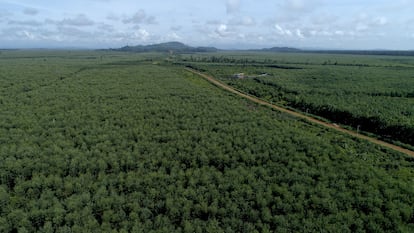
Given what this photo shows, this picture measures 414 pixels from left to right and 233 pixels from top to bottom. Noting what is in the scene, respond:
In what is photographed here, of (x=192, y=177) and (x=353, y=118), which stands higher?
(x=353, y=118)

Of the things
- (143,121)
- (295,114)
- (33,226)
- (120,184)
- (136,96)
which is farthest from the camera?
(136,96)

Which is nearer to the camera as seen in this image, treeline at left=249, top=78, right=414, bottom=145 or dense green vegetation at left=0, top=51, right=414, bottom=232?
dense green vegetation at left=0, top=51, right=414, bottom=232

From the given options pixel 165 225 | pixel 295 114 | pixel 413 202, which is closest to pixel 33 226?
pixel 165 225

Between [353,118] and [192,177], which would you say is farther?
[353,118]

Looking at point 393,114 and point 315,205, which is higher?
point 393,114

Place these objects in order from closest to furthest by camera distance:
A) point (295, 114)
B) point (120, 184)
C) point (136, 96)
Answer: point (120, 184)
point (295, 114)
point (136, 96)

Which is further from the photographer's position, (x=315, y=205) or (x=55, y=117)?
(x=55, y=117)

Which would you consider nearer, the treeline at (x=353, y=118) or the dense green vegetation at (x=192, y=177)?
the dense green vegetation at (x=192, y=177)

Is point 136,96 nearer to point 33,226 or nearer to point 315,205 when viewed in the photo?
point 33,226
